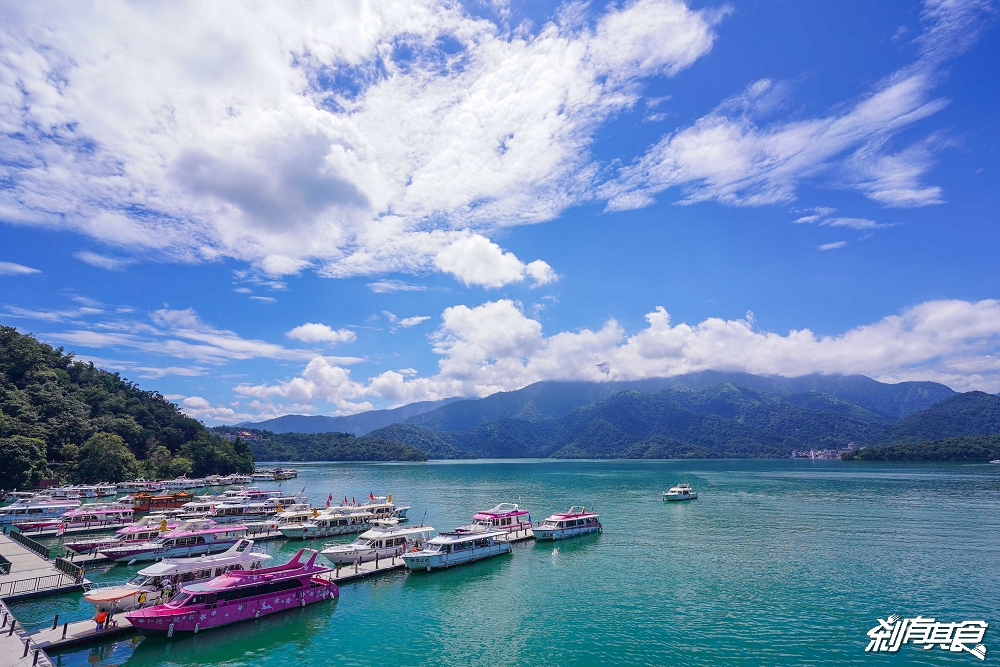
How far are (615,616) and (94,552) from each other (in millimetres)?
57429

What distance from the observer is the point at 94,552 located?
5669 cm

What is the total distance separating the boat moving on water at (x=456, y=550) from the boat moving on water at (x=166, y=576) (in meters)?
15.7

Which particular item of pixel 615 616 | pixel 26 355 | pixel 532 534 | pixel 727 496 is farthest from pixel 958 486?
pixel 26 355

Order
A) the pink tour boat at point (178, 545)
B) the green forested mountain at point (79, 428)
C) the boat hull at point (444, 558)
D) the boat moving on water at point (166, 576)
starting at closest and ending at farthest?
the boat moving on water at point (166, 576) < the boat hull at point (444, 558) < the pink tour boat at point (178, 545) < the green forested mountain at point (79, 428)

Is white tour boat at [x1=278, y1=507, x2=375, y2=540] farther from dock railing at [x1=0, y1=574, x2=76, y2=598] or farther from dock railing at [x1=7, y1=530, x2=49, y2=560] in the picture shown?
dock railing at [x1=0, y1=574, x2=76, y2=598]

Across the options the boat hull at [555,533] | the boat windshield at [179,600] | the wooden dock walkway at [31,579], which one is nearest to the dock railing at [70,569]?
the wooden dock walkway at [31,579]

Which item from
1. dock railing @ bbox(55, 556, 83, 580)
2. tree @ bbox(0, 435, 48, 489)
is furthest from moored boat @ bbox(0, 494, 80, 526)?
→ dock railing @ bbox(55, 556, 83, 580)

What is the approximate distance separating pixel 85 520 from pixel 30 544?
23.0m

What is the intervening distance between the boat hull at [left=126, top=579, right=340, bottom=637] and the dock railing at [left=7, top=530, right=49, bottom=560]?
87.6 ft

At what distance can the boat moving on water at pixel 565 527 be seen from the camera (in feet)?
225

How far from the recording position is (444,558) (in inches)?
2098

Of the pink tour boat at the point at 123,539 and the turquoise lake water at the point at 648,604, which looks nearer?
the turquoise lake water at the point at 648,604

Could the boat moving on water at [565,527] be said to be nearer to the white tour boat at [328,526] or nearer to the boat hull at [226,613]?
the white tour boat at [328,526]

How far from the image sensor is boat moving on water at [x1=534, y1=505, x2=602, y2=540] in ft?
225
